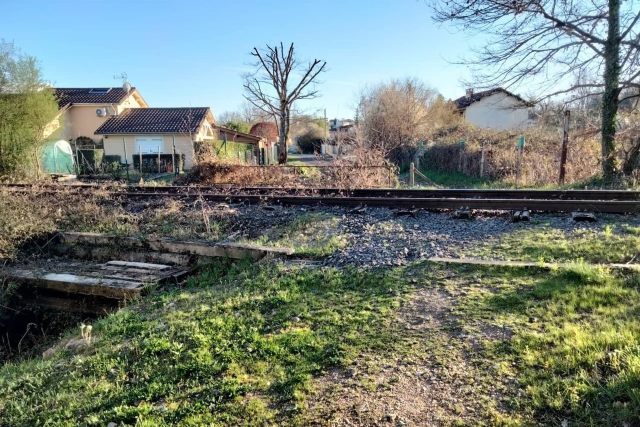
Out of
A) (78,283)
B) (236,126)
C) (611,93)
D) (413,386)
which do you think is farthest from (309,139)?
(413,386)

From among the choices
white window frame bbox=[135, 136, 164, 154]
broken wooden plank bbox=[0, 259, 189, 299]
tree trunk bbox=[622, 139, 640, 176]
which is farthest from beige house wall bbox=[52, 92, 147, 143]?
tree trunk bbox=[622, 139, 640, 176]

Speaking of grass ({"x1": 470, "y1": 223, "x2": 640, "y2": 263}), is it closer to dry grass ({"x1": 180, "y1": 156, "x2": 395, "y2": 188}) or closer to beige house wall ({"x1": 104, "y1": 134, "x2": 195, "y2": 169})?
dry grass ({"x1": 180, "y1": 156, "x2": 395, "y2": 188})

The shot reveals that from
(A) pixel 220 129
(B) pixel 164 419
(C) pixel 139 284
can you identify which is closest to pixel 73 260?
(C) pixel 139 284

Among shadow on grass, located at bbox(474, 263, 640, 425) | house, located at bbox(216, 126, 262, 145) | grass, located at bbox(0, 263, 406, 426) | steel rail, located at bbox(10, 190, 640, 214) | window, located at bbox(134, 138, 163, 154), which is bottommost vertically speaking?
grass, located at bbox(0, 263, 406, 426)

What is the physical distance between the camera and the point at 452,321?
394 centimetres

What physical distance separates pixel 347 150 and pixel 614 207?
1367cm

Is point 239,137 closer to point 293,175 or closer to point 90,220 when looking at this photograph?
point 293,175

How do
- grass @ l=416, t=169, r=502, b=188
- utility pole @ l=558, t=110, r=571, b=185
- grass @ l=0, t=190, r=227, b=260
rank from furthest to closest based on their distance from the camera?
grass @ l=416, t=169, r=502, b=188 → utility pole @ l=558, t=110, r=571, b=185 → grass @ l=0, t=190, r=227, b=260

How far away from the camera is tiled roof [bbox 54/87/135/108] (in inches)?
1518

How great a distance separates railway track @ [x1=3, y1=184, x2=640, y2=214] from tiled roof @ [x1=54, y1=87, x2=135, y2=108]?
30631 millimetres

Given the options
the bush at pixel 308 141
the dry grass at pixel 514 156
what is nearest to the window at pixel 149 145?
A: the dry grass at pixel 514 156

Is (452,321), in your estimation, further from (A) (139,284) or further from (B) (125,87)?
(B) (125,87)

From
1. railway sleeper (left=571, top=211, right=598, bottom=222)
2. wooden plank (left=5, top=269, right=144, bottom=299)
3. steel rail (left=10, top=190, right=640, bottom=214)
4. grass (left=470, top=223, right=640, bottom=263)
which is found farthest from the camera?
steel rail (left=10, top=190, right=640, bottom=214)

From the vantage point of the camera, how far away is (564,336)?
3.45 m
